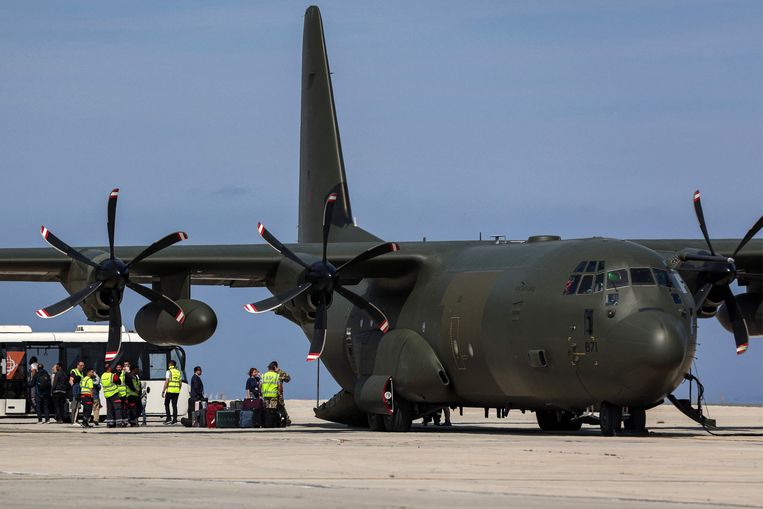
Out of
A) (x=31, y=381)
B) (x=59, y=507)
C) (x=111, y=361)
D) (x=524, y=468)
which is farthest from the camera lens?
(x=31, y=381)

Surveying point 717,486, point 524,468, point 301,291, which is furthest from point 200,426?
point 717,486

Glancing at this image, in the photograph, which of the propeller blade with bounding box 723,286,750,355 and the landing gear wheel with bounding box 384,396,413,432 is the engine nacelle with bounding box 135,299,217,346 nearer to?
the landing gear wheel with bounding box 384,396,413,432

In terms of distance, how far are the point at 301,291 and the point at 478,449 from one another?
7.78 metres

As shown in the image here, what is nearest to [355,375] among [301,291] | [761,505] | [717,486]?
[301,291]

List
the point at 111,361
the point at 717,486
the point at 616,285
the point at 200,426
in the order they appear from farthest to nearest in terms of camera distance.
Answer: the point at 200,426, the point at 111,361, the point at 616,285, the point at 717,486

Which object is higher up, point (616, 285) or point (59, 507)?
point (616, 285)

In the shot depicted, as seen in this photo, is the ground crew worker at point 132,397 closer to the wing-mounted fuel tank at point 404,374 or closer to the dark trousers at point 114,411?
the dark trousers at point 114,411

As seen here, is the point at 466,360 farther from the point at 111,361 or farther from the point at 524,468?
the point at 524,468

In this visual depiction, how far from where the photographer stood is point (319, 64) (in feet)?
115

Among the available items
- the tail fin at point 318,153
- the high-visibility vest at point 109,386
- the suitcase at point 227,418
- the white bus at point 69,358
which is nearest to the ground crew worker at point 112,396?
the high-visibility vest at point 109,386

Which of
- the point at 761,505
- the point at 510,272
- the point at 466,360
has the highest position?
the point at 510,272

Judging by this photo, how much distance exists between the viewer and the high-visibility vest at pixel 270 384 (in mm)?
32281

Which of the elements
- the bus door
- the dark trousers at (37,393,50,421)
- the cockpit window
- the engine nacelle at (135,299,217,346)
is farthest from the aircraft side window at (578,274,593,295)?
the bus door

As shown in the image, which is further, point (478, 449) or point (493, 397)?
point (493, 397)
